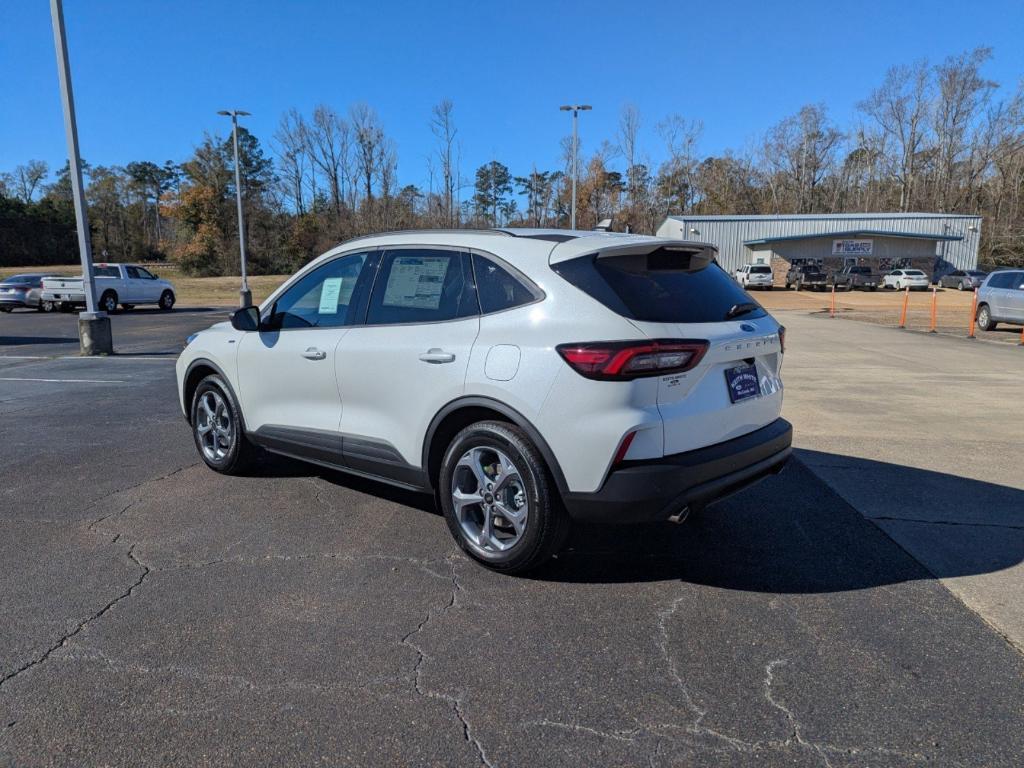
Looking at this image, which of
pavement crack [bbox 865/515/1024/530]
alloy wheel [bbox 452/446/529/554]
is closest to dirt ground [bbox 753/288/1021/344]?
pavement crack [bbox 865/515/1024/530]

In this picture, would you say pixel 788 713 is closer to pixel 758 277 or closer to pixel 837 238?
pixel 758 277

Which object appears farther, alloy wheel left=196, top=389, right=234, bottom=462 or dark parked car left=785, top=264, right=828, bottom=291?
dark parked car left=785, top=264, right=828, bottom=291

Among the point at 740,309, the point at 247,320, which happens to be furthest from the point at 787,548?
the point at 247,320

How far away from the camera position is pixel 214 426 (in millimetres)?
5391

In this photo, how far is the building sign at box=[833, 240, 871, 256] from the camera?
5100 cm

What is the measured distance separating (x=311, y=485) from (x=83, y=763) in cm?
293

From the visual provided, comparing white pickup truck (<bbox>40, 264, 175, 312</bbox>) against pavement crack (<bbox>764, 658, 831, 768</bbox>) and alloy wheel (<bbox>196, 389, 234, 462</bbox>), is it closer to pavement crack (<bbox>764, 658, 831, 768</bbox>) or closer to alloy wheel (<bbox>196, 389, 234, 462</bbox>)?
alloy wheel (<bbox>196, 389, 234, 462</bbox>)

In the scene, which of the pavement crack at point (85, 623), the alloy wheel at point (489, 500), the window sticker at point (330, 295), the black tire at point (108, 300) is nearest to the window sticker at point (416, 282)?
the window sticker at point (330, 295)

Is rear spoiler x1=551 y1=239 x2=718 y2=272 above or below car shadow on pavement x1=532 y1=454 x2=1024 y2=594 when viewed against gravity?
above

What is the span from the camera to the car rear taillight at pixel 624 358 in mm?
3086

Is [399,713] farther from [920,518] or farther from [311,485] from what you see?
[920,518]

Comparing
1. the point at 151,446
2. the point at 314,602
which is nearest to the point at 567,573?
the point at 314,602

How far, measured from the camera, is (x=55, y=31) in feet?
39.2

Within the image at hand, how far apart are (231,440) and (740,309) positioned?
376 centimetres
